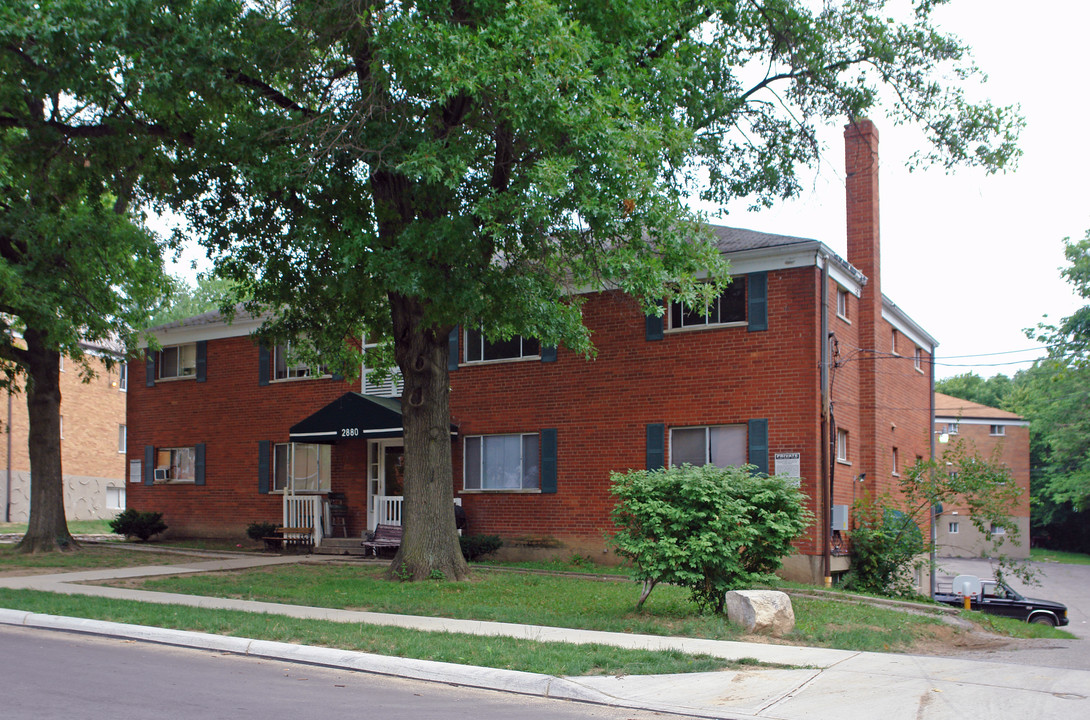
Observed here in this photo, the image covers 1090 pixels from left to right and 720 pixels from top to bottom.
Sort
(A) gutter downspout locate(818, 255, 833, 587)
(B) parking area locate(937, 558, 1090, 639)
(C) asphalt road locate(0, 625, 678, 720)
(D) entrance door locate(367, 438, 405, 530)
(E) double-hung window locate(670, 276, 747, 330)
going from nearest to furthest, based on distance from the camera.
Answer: (C) asphalt road locate(0, 625, 678, 720), (A) gutter downspout locate(818, 255, 833, 587), (E) double-hung window locate(670, 276, 747, 330), (D) entrance door locate(367, 438, 405, 530), (B) parking area locate(937, 558, 1090, 639)

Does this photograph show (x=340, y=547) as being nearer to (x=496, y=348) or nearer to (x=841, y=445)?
(x=496, y=348)

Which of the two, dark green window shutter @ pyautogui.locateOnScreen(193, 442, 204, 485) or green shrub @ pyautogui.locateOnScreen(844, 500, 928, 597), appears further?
dark green window shutter @ pyautogui.locateOnScreen(193, 442, 204, 485)

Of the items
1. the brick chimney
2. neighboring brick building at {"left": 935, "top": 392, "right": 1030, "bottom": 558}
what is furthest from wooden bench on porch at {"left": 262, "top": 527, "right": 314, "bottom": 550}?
neighboring brick building at {"left": 935, "top": 392, "right": 1030, "bottom": 558}

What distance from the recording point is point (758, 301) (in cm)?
1905

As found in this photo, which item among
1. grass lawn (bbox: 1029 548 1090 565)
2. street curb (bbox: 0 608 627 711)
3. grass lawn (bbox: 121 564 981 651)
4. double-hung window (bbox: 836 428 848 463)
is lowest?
grass lawn (bbox: 1029 548 1090 565)

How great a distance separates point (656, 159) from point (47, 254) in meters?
12.5

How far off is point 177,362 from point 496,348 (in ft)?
36.5

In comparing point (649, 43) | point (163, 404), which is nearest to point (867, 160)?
point (649, 43)

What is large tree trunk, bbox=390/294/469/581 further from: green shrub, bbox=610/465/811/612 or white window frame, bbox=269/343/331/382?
white window frame, bbox=269/343/331/382

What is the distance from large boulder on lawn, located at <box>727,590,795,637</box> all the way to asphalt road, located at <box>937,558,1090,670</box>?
219 cm

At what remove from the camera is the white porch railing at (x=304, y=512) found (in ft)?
77.3

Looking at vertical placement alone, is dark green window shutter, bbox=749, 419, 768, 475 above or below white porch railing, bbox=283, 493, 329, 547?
above

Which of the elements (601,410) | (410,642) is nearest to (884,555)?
(601,410)

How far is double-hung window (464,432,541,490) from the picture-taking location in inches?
849
